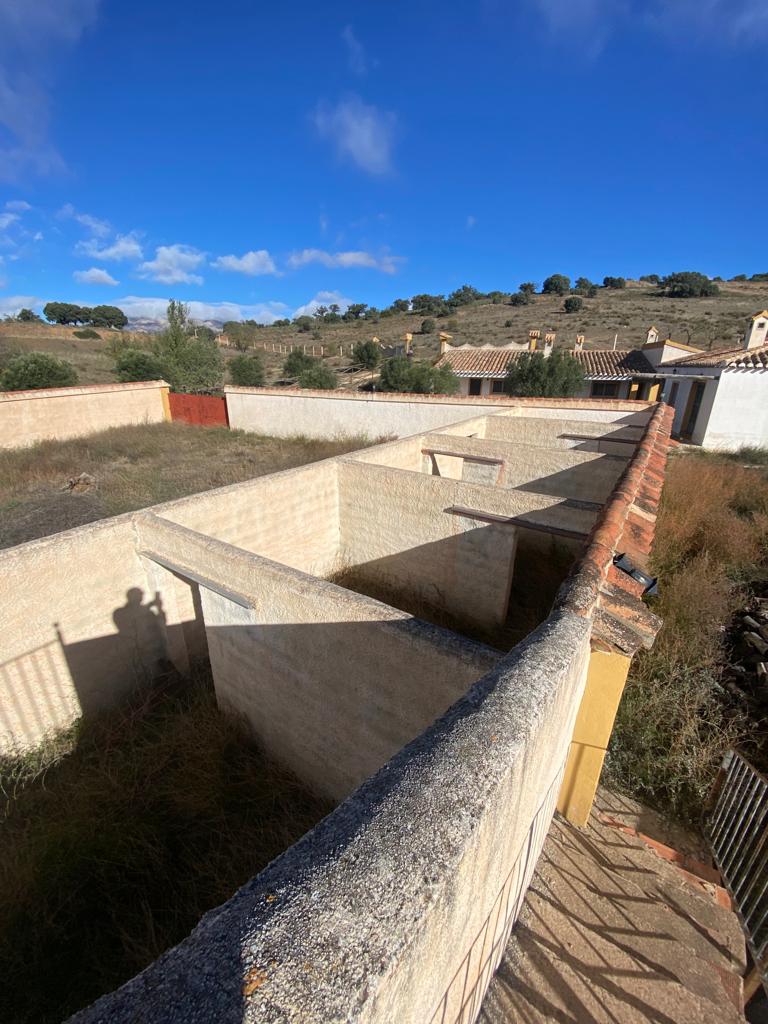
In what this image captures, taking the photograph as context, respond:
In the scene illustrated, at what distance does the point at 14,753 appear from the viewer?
410 centimetres

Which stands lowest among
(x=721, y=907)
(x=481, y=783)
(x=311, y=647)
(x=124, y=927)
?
(x=124, y=927)

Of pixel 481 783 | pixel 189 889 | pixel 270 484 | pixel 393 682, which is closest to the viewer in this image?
pixel 481 783

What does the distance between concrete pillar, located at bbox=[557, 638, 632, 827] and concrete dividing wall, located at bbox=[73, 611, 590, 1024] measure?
2.87ft

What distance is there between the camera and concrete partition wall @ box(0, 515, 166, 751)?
3.98 meters

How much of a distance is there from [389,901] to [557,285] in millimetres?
72628

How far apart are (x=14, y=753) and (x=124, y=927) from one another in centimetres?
208

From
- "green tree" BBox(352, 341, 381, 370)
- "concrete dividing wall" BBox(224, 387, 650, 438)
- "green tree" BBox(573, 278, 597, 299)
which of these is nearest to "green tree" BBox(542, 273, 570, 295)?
"green tree" BBox(573, 278, 597, 299)

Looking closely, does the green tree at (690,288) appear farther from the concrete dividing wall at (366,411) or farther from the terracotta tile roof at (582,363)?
the concrete dividing wall at (366,411)

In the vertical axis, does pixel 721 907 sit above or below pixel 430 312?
below

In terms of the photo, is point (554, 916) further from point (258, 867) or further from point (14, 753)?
point (14, 753)

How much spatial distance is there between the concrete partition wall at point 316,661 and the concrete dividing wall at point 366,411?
9.56 meters

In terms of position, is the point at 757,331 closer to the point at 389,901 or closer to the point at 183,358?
the point at 389,901

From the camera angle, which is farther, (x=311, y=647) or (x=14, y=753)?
(x=14, y=753)

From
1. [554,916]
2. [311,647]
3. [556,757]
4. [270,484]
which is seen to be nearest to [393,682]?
[311,647]
